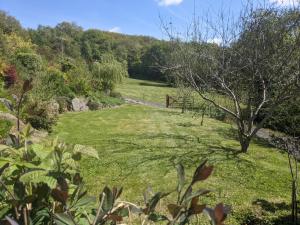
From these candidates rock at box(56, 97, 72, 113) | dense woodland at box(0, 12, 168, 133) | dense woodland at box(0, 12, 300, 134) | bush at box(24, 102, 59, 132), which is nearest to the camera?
bush at box(24, 102, 59, 132)

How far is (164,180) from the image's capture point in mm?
8109

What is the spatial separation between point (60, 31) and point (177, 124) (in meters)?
55.2

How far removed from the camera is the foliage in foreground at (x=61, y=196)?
3.35ft

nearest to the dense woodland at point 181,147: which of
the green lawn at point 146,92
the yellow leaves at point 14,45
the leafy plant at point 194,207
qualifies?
the leafy plant at point 194,207

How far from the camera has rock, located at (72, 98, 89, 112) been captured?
837 inches

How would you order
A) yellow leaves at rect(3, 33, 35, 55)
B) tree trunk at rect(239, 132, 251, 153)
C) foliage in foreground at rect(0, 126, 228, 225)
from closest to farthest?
foliage in foreground at rect(0, 126, 228, 225), tree trunk at rect(239, 132, 251, 153), yellow leaves at rect(3, 33, 35, 55)

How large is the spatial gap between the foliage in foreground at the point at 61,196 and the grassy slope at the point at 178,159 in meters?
2.90

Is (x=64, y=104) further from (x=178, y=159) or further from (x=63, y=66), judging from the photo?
(x=178, y=159)

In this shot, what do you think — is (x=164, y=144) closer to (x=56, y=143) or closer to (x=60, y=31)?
(x=56, y=143)

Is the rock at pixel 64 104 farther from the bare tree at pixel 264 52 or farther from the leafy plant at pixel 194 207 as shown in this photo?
Answer: the leafy plant at pixel 194 207

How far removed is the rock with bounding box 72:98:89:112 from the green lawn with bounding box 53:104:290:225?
528cm

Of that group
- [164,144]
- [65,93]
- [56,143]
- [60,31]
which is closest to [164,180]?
[164,144]

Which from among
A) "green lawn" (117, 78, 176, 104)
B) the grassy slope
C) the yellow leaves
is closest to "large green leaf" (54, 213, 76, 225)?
the grassy slope

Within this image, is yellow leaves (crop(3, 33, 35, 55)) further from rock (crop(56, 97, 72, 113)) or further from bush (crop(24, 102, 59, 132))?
bush (crop(24, 102, 59, 132))
